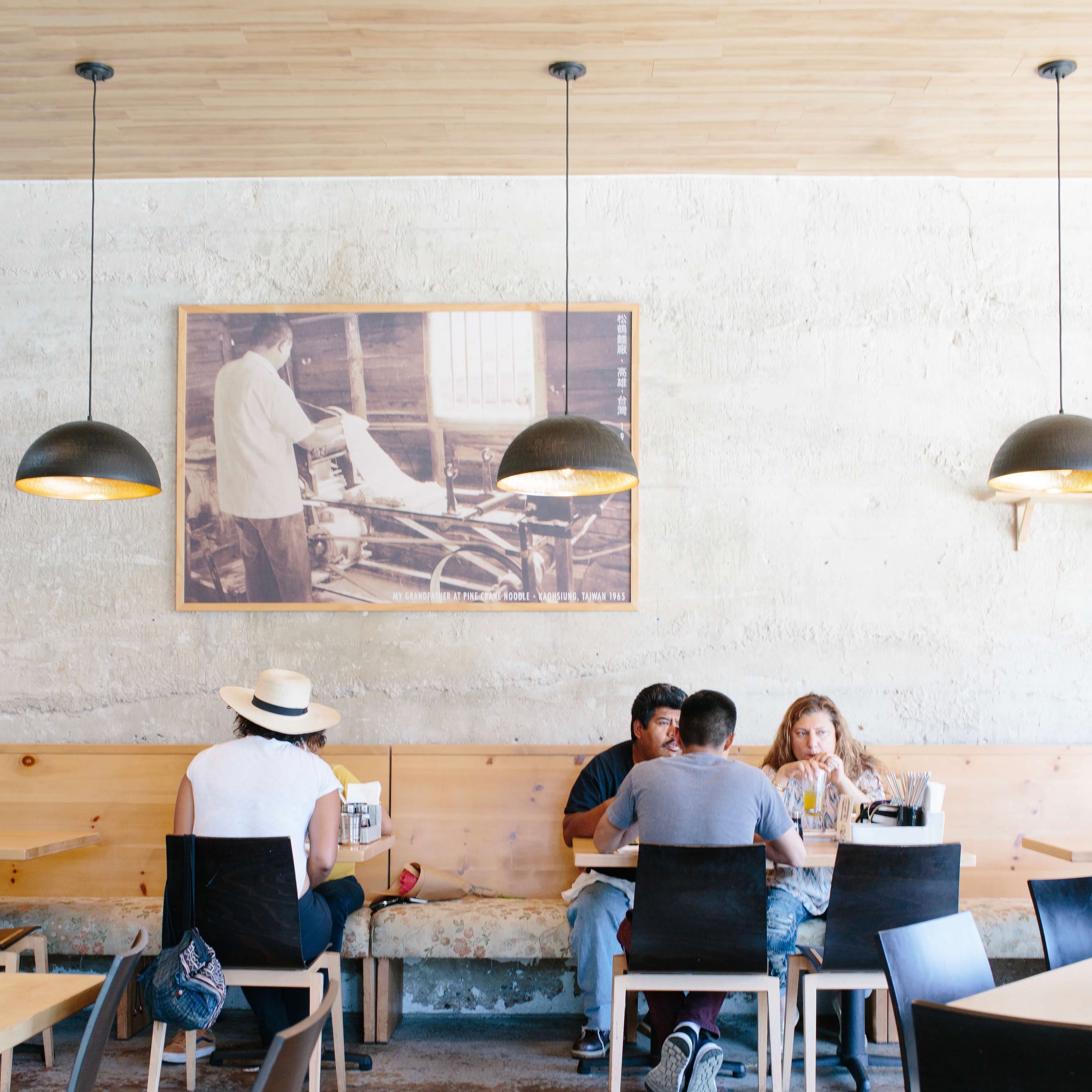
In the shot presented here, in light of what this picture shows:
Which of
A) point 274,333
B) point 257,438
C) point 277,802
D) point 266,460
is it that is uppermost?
point 274,333

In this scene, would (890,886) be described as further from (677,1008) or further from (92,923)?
(92,923)

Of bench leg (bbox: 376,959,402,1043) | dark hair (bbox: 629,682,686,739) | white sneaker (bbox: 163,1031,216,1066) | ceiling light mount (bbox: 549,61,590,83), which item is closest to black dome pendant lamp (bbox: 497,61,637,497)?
ceiling light mount (bbox: 549,61,590,83)

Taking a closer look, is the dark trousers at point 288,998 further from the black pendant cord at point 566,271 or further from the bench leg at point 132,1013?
the black pendant cord at point 566,271

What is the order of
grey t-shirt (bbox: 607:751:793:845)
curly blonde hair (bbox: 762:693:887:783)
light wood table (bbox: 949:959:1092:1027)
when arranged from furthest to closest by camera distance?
1. curly blonde hair (bbox: 762:693:887:783)
2. grey t-shirt (bbox: 607:751:793:845)
3. light wood table (bbox: 949:959:1092:1027)

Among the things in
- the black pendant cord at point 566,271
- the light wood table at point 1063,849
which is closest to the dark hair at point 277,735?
the black pendant cord at point 566,271

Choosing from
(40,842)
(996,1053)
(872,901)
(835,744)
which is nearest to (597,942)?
(872,901)

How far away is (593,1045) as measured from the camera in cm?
353

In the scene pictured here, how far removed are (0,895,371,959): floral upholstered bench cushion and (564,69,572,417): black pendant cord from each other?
7.59ft

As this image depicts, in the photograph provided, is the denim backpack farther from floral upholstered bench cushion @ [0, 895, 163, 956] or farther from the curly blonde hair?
the curly blonde hair

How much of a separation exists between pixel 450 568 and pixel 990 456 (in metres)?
2.50

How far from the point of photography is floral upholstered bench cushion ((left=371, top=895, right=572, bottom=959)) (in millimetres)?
3787

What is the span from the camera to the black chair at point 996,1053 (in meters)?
1.33

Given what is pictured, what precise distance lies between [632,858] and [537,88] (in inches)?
111

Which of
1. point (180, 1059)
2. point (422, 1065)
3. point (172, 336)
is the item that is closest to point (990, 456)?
point (422, 1065)
